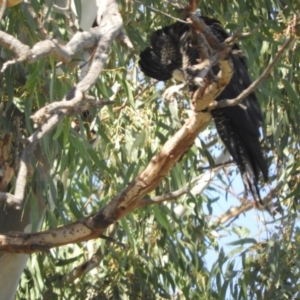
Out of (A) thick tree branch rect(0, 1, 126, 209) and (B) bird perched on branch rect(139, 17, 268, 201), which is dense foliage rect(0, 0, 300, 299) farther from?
(A) thick tree branch rect(0, 1, 126, 209)

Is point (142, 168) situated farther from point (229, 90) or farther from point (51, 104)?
point (51, 104)

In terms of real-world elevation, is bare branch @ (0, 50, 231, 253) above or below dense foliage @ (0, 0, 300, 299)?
below

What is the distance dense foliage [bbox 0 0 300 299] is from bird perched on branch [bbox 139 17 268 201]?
0.18 feet

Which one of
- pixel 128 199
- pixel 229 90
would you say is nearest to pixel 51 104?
pixel 128 199

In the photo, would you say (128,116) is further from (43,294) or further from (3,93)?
(43,294)

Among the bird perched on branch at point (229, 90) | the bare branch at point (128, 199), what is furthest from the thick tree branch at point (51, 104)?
the bird perched on branch at point (229, 90)

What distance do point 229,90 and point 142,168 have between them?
0.36m

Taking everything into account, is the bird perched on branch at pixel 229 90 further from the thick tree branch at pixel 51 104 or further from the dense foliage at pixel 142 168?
the thick tree branch at pixel 51 104

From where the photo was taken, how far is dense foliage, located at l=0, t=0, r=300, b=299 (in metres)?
2.07

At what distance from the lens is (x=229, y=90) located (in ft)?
7.63

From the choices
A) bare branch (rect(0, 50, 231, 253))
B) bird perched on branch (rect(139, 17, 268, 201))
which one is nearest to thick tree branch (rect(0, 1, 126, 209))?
bare branch (rect(0, 50, 231, 253))

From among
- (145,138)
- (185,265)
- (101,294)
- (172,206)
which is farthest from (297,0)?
(101,294)

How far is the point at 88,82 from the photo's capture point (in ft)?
4.11

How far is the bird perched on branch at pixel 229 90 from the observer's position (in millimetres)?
2213
